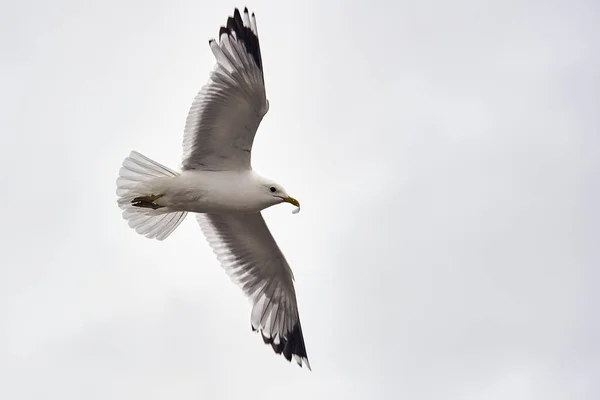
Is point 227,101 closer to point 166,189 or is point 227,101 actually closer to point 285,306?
point 166,189

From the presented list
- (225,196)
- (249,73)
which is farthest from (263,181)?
(249,73)

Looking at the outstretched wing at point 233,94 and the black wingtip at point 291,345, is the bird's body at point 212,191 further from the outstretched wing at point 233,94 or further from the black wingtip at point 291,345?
the black wingtip at point 291,345

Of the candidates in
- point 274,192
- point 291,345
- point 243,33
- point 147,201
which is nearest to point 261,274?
point 291,345

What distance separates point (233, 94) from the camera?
1049 cm

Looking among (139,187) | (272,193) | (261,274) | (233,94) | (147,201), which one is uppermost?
(233,94)

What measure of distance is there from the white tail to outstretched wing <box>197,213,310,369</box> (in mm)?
574

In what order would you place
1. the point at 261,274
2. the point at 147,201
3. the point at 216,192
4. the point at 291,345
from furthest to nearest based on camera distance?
the point at 291,345 < the point at 261,274 < the point at 147,201 < the point at 216,192

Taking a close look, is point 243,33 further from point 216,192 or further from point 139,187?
point 139,187

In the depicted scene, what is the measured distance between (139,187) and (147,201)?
0.17 meters

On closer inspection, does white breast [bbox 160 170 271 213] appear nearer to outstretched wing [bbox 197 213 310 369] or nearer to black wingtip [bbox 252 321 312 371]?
outstretched wing [bbox 197 213 310 369]

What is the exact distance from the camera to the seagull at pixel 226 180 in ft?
34.4

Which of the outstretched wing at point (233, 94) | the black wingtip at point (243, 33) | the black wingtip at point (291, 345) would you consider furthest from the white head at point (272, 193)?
the black wingtip at point (291, 345)

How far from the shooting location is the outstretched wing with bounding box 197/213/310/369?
11781 millimetres

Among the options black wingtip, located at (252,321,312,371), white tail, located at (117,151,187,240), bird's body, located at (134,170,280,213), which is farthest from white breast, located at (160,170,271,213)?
black wingtip, located at (252,321,312,371)
